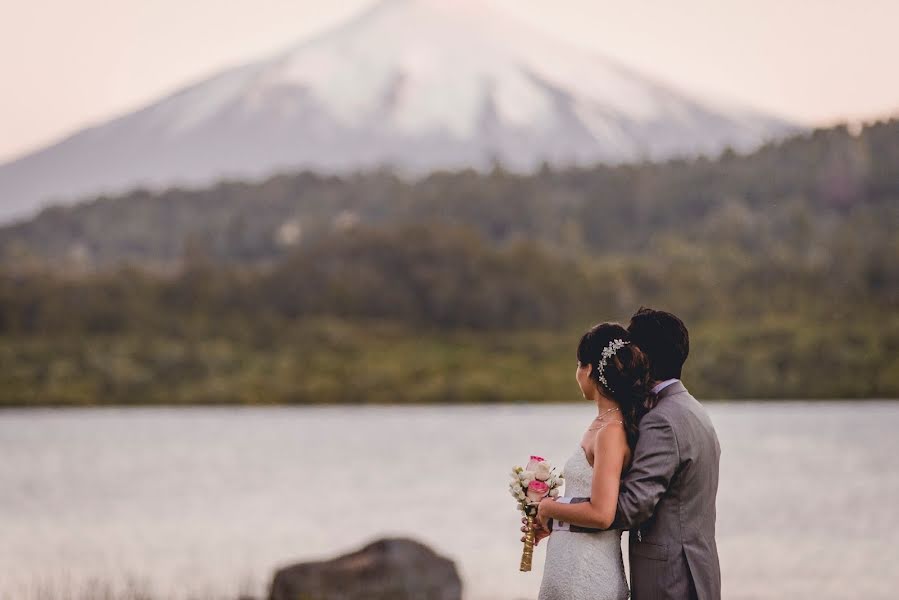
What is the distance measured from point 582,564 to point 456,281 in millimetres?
97820

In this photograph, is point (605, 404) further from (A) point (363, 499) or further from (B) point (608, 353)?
(A) point (363, 499)

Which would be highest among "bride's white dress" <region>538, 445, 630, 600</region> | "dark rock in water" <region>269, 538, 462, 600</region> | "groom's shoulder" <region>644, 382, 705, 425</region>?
"groom's shoulder" <region>644, 382, 705, 425</region>

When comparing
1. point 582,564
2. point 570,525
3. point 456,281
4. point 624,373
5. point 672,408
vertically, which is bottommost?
point 582,564

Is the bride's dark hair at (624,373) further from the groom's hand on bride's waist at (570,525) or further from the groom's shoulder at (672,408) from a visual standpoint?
the groom's hand on bride's waist at (570,525)

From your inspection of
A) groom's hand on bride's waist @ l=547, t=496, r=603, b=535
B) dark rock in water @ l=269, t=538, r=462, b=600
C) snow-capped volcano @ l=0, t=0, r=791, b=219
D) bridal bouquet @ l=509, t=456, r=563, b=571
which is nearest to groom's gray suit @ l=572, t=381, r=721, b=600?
groom's hand on bride's waist @ l=547, t=496, r=603, b=535

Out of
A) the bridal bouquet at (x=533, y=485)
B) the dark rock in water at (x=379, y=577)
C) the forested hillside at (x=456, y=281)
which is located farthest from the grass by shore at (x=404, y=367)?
the bridal bouquet at (x=533, y=485)

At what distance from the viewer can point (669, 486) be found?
5113 millimetres

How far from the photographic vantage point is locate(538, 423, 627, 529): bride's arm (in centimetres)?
502

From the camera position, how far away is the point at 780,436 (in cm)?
5050

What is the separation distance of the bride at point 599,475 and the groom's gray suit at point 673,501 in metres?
0.07

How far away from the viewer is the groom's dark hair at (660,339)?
515 centimetres

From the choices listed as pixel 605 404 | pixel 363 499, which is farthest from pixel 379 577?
pixel 363 499

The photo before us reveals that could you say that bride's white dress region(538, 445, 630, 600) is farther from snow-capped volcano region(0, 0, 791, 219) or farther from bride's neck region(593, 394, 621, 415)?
snow-capped volcano region(0, 0, 791, 219)

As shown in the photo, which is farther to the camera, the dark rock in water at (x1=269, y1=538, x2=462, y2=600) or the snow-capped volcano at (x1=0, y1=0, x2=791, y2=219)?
the snow-capped volcano at (x1=0, y1=0, x2=791, y2=219)
